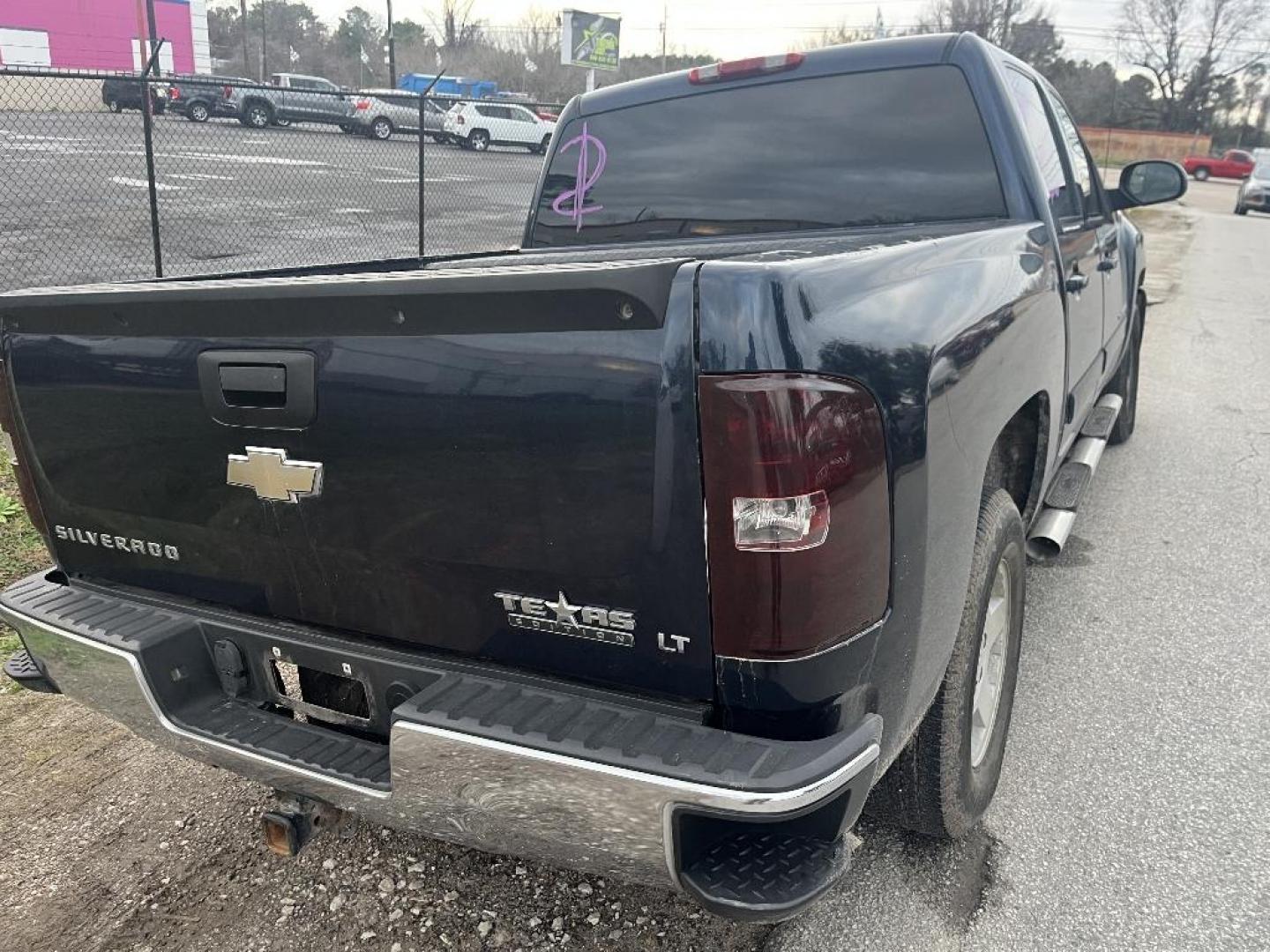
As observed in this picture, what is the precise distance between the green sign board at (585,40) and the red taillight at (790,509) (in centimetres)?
4149

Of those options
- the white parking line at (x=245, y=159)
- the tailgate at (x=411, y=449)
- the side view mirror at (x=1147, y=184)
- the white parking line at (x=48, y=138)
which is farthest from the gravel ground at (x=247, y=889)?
the white parking line at (x=245, y=159)

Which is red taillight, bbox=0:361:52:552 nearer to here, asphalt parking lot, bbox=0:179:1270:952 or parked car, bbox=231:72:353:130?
asphalt parking lot, bbox=0:179:1270:952

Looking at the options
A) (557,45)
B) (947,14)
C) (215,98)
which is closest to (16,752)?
(215,98)

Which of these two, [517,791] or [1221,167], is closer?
[517,791]

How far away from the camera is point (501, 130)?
2908 cm

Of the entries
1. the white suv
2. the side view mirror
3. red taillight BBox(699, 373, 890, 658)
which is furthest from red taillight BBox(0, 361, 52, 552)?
the white suv

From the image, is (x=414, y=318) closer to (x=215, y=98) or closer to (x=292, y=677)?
(x=292, y=677)

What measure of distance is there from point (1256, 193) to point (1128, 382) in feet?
96.4

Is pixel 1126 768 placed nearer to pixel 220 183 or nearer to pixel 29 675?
pixel 29 675

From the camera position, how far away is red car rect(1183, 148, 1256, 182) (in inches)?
1964

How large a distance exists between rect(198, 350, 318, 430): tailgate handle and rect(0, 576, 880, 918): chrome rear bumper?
589 mm

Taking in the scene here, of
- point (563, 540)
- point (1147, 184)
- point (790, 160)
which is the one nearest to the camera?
point (563, 540)

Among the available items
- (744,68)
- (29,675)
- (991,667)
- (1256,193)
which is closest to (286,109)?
(744,68)

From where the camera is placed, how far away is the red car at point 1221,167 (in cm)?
4988
